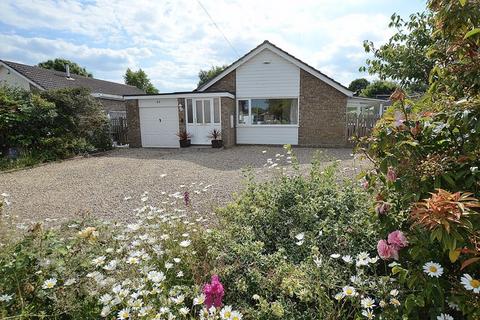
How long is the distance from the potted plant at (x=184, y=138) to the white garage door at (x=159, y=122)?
35 centimetres

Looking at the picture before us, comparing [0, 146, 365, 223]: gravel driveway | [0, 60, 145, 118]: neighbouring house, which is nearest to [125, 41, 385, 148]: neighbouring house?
[0, 146, 365, 223]: gravel driveway

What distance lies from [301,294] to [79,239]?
2.02m

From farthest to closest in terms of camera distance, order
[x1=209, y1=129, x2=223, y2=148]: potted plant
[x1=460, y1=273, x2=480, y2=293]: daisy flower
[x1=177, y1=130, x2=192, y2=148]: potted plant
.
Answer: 1. [x1=177, y1=130, x2=192, y2=148]: potted plant
2. [x1=209, y1=129, x2=223, y2=148]: potted plant
3. [x1=460, y1=273, x2=480, y2=293]: daisy flower

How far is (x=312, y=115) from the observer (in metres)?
14.2

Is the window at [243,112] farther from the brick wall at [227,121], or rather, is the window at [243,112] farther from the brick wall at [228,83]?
the brick wall at [228,83]

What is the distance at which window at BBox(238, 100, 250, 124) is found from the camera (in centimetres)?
1520

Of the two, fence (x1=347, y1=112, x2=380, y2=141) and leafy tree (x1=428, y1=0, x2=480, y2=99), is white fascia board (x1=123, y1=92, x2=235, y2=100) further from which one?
leafy tree (x1=428, y1=0, x2=480, y2=99)

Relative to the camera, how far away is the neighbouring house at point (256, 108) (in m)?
14.0

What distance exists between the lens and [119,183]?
7539mm

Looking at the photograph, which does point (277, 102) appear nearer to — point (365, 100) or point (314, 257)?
point (365, 100)

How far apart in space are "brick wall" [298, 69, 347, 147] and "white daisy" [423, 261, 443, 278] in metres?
13.2

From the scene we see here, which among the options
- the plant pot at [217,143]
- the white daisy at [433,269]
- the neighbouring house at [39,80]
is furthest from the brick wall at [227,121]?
the white daisy at [433,269]

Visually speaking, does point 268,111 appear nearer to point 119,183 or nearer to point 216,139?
point 216,139

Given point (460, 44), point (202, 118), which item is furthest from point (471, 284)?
point (202, 118)
